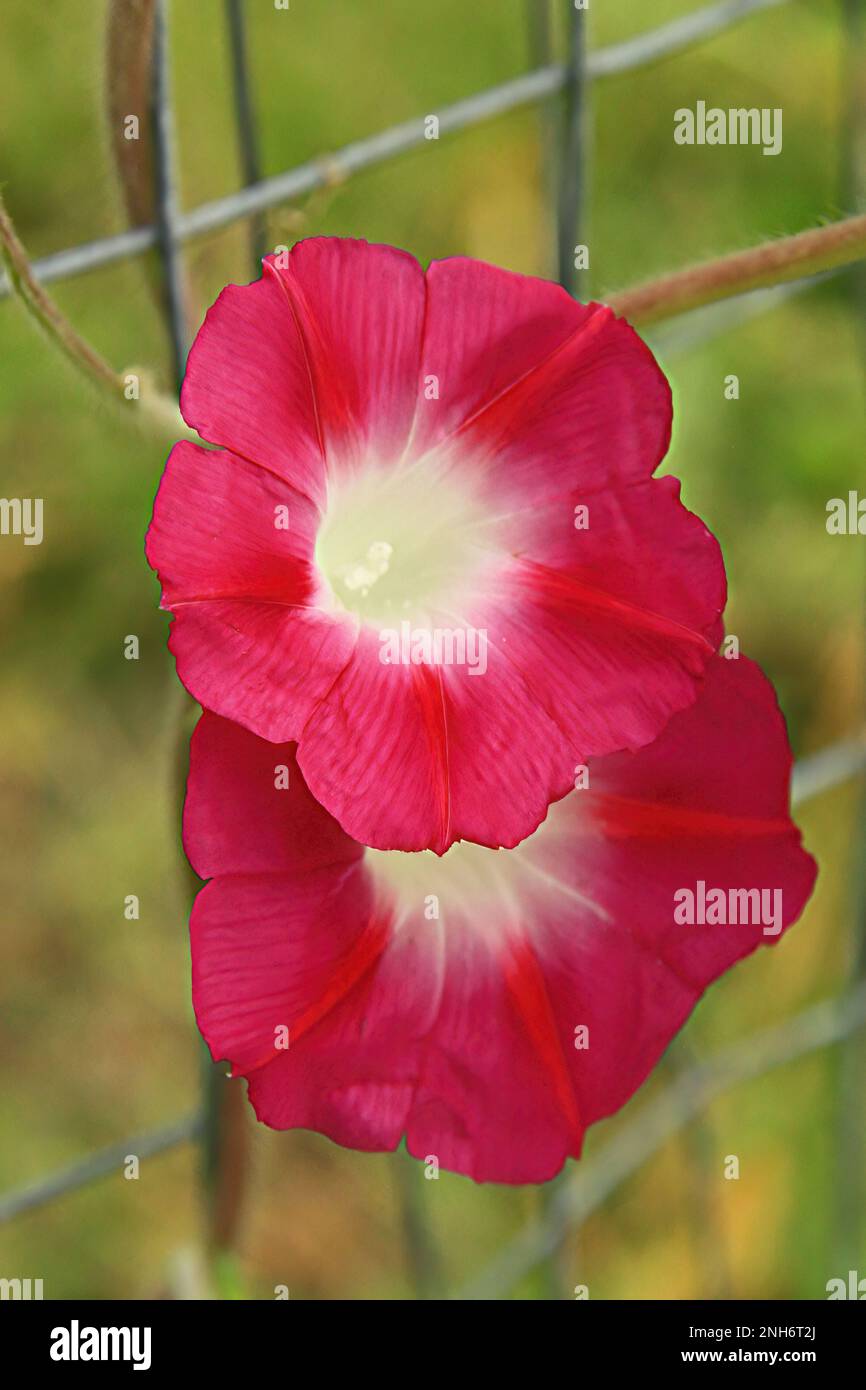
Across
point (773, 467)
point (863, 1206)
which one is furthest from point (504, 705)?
point (863, 1206)

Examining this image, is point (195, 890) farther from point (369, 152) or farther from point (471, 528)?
point (369, 152)

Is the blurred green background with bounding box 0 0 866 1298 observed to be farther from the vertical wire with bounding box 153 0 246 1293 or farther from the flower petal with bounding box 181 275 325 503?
the flower petal with bounding box 181 275 325 503

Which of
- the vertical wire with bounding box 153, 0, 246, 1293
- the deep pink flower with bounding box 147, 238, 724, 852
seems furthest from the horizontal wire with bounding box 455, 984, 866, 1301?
the deep pink flower with bounding box 147, 238, 724, 852

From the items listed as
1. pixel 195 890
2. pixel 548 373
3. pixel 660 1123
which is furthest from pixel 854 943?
pixel 548 373

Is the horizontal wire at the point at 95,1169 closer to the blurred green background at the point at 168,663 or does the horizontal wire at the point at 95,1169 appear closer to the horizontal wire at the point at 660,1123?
the horizontal wire at the point at 660,1123

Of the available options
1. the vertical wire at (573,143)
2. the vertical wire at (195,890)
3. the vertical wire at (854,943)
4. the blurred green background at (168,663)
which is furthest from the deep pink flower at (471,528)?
the blurred green background at (168,663)

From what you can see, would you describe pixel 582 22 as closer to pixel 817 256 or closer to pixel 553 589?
pixel 817 256
